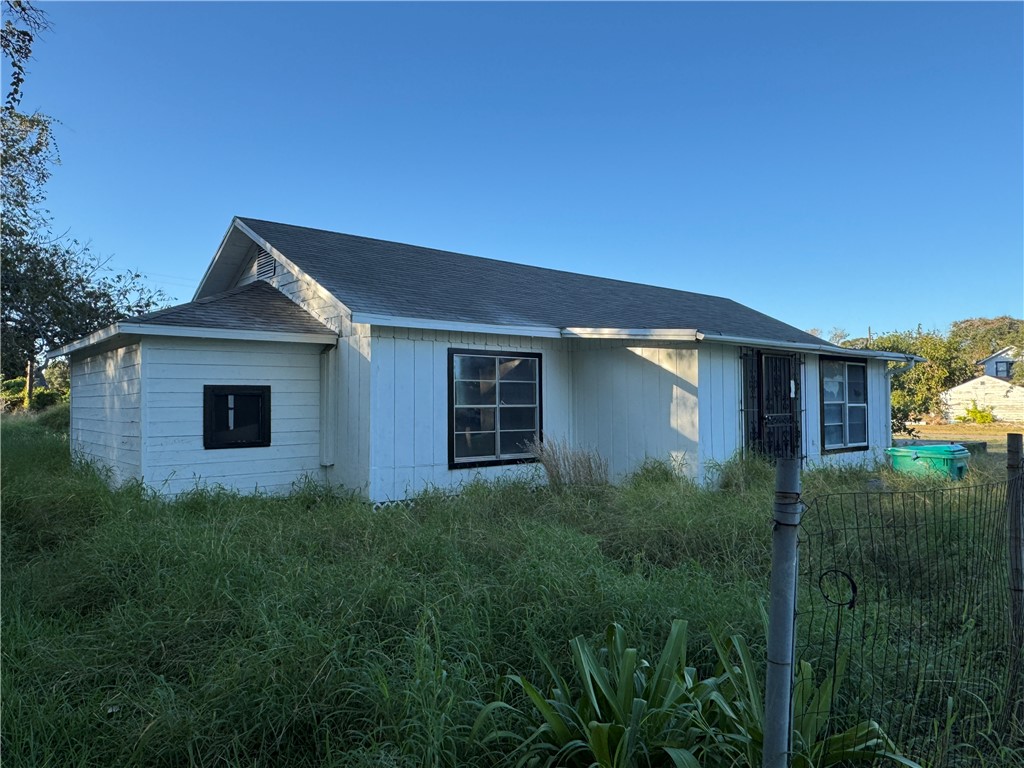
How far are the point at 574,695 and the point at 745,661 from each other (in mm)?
807

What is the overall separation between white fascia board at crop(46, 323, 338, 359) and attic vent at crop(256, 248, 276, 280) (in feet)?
8.07

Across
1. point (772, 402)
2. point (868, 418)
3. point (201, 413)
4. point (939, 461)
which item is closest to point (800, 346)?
point (772, 402)

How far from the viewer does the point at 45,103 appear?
1015 centimetres

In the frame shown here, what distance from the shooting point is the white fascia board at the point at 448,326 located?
24.0ft

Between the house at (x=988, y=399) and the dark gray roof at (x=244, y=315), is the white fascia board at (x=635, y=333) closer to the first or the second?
the dark gray roof at (x=244, y=315)

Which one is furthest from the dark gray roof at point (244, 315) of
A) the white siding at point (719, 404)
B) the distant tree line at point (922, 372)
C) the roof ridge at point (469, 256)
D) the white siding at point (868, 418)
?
the distant tree line at point (922, 372)

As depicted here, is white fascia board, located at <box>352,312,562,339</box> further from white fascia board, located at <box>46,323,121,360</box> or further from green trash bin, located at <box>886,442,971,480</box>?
green trash bin, located at <box>886,442,971,480</box>

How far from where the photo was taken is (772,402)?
10.3 meters

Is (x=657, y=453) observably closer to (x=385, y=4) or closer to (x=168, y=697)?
(x=168, y=697)

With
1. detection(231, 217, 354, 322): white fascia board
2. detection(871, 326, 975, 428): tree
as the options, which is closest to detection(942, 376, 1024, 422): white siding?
detection(871, 326, 975, 428): tree

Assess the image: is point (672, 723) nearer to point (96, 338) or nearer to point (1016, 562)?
point (1016, 562)

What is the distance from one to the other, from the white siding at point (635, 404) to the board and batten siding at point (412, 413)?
1.59 m

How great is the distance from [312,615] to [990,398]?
48.0m

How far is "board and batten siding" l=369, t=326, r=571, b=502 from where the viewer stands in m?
7.58
